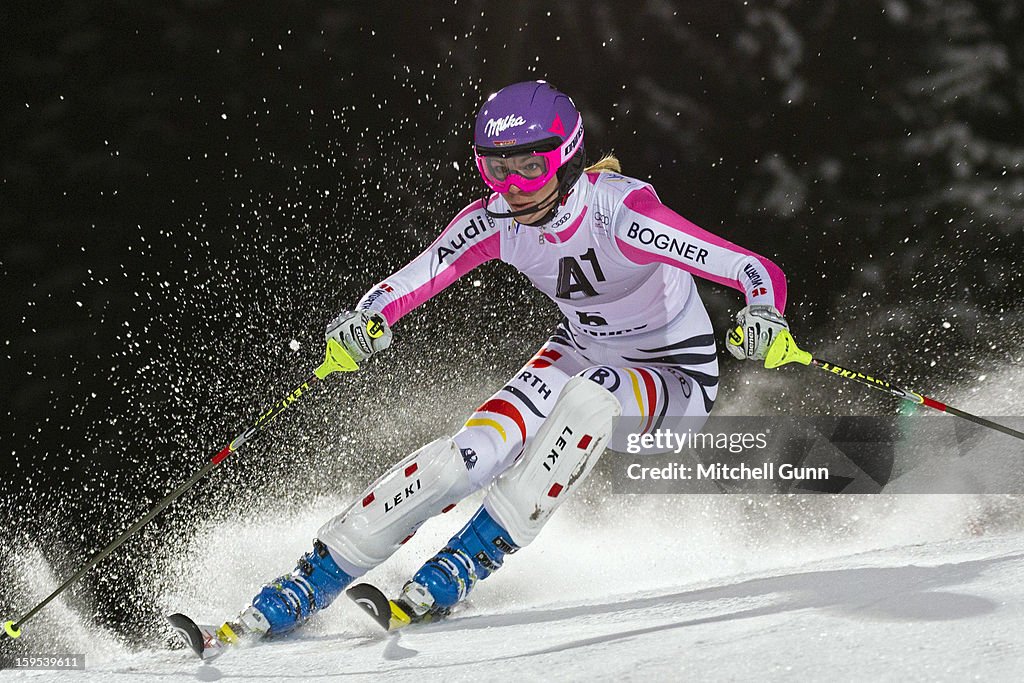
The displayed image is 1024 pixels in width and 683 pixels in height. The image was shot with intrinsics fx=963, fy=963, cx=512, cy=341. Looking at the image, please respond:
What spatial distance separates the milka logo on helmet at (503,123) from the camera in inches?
99.7

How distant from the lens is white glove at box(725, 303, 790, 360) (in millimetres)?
2402

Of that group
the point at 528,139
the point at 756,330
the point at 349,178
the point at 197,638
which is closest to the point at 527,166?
the point at 528,139

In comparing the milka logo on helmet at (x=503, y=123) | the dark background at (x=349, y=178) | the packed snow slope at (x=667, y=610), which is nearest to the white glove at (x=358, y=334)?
the milka logo on helmet at (x=503, y=123)

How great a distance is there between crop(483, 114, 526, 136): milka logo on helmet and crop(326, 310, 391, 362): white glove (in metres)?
0.63

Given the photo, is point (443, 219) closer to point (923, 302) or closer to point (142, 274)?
point (142, 274)

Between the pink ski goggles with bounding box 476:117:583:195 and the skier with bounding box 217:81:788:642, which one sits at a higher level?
the pink ski goggles with bounding box 476:117:583:195

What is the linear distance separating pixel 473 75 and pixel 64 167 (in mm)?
1946

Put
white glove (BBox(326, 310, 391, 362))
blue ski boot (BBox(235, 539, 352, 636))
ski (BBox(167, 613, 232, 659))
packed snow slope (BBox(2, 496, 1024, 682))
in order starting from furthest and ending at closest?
white glove (BBox(326, 310, 391, 362)) < blue ski boot (BBox(235, 539, 352, 636)) < ski (BBox(167, 613, 232, 659)) < packed snow slope (BBox(2, 496, 1024, 682))

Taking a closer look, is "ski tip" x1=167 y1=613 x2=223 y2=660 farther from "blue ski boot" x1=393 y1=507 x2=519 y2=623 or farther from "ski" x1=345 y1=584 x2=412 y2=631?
"blue ski boot" x1=393 y1=507 x2=519 y2=623

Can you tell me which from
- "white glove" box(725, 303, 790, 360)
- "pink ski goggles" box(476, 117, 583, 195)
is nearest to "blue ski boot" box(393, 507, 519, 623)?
"white glove" box(725, 303, 790, 360)

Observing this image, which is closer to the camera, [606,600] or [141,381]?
[606,600]

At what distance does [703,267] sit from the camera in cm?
258

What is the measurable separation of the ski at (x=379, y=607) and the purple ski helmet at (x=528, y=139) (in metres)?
1.10

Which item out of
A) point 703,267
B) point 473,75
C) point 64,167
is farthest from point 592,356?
point 64,167
